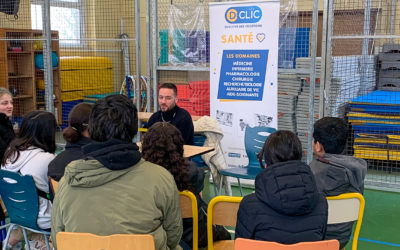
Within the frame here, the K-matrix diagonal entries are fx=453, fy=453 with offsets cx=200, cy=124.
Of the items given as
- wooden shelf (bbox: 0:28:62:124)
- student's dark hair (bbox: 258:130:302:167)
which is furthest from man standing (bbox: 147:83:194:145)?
wooden shelf (bbox: 0:28:62:124)

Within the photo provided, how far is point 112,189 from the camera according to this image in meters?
1.91

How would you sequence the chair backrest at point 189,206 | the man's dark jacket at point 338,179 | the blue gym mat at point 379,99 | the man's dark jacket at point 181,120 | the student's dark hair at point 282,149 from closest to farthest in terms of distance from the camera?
the student's dark hair at point 282,149 → the chair backrest at point 189,206 → the man's dark jacket at point 338,179 → the man's dark jacket at point 181,120 → the blue gym mat at point 379,99

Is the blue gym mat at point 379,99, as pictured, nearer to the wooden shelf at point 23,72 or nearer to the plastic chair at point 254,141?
the plastic chair at point 254,141

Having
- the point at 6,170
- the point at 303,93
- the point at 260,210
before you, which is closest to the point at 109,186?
the point at 260,210

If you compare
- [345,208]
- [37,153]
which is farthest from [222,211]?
[37,153]

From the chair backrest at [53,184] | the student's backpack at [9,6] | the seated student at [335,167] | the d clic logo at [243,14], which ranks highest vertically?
the student's backpack at [9,6]

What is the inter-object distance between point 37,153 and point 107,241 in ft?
4.93

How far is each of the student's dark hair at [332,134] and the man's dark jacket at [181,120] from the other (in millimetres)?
1889

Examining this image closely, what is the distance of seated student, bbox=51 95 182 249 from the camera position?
1.90m

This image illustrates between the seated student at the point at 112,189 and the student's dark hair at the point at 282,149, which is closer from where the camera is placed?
the seated student at the point at 112,189

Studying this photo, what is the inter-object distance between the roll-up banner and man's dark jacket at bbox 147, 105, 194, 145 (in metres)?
0.78

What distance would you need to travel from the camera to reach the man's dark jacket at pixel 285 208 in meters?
1.92

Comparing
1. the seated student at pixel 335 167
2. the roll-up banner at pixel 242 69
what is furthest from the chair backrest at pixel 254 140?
the seated student at pixel 335 167

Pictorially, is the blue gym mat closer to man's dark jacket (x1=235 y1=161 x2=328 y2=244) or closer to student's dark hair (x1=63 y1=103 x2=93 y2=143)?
student's dark hair (x1=63 y1=103 x2=93 y2=143)
